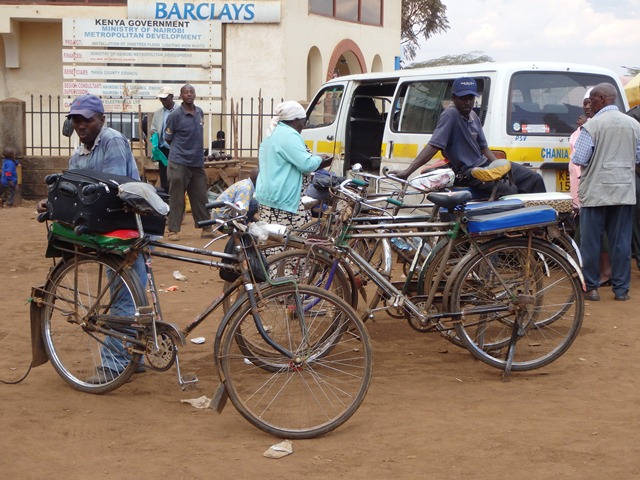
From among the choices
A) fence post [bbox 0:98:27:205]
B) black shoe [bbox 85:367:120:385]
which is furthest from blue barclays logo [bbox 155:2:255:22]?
black shoe [bbox 85:367:120:385]

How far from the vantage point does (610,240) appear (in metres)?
8.14

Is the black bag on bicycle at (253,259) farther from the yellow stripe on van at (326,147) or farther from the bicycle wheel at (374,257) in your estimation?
the yellow stripe on van at (326,147)

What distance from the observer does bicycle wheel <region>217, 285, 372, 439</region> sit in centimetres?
468

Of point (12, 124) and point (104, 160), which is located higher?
point (12, 124)

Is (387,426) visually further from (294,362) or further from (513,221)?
(513,221)

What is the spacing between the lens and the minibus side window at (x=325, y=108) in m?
11.1

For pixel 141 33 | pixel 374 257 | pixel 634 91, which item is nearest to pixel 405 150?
pixel 634 91

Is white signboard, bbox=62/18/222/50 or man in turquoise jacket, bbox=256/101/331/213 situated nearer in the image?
man in turquoise jacket, bbox=256/101/331/213

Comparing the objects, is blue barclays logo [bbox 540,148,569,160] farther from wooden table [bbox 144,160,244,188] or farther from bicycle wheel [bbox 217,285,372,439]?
wooden table [bbox 144,160,244,188]

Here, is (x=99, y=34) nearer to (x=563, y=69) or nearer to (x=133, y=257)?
(x=563, y=69)

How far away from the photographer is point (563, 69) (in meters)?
8.89

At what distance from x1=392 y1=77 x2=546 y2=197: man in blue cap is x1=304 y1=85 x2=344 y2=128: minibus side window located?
3.74 metres

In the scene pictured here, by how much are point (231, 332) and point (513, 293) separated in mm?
1938

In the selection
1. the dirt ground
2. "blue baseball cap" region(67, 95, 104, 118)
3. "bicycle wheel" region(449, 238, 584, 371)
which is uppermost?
"blue baseball cap" region(67, 95, 104, 118)
